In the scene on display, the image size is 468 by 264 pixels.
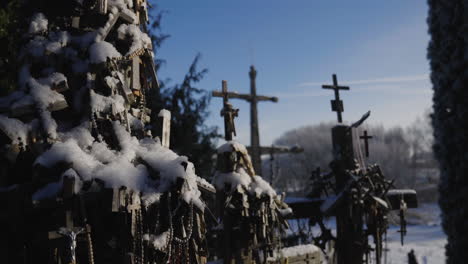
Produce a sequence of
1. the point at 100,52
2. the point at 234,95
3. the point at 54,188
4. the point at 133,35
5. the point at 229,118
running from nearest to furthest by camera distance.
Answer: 1. the point at 54,188
2. the point at 100,52
3. the point at 133,35
4. the point at 229,118
5. the point at 234,95

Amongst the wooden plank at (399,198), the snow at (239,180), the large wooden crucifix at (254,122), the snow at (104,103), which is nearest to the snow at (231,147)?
the snow at (239,180)

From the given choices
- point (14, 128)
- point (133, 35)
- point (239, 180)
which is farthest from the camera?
point (239, 180)

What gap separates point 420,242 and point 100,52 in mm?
25479

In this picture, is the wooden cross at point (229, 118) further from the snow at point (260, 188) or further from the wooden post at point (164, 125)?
the wooden post at point (164, 125)

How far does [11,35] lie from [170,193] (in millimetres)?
7487

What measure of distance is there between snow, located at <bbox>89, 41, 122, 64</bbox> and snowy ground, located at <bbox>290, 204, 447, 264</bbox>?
949 centimetres

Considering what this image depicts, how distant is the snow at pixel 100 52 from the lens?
3.54m

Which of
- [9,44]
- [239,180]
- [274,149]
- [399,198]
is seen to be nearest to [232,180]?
[239,180]

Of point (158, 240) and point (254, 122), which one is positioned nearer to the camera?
point (158, 240)

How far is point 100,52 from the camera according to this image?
3559 mm

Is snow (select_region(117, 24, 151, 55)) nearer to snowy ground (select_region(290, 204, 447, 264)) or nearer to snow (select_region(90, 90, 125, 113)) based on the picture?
snow (select_region(90, 90, 125, 113))

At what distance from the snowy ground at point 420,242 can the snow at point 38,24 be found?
9777 millimetres

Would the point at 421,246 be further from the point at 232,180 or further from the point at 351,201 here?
the point at 232,180

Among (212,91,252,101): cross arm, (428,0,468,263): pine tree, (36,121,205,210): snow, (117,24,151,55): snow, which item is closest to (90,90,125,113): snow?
(36,121,205,210): snow
